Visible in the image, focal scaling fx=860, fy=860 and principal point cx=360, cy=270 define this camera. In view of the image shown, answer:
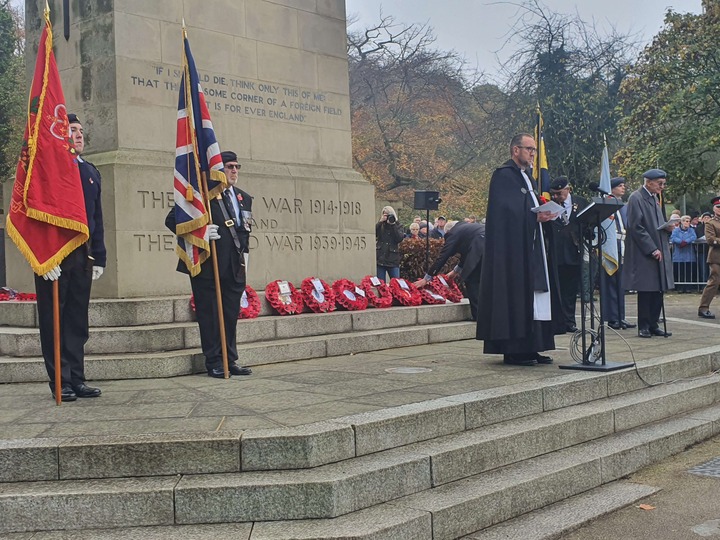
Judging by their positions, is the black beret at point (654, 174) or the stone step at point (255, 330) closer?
the stone step at point (255, 330)

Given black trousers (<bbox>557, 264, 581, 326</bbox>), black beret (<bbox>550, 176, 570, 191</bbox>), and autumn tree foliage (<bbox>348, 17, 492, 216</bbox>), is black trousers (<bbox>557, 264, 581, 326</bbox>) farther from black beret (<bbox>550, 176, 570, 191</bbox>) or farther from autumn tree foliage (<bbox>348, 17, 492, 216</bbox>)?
autumn tree foliage (<bbox>348, 17, 492, 216</bbox>)

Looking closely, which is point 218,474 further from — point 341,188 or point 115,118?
point 341,188

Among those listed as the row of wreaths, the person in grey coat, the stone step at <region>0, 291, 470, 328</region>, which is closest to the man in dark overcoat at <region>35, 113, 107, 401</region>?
the stone step at <region>0, 291, 470, 328</region>

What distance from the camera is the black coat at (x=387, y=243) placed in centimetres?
1404

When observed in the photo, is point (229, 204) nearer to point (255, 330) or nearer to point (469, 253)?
point (255, 330)

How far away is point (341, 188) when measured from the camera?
35.5 ft

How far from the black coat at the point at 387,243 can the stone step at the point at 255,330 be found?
3339mm

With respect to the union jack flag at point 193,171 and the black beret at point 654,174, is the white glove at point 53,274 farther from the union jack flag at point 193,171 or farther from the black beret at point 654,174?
the black beret at point 654,174

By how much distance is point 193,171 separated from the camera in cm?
728

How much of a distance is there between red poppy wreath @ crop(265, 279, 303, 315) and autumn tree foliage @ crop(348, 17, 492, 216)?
24.4 metres

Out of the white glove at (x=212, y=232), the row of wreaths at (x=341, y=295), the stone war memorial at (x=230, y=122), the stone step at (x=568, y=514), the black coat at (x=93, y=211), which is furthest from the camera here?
the row of wreaths at (x=341, y=295)

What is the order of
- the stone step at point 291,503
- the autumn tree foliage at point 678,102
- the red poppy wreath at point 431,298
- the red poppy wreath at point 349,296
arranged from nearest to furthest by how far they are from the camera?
the stone step at point 291,503, the red poppy wreath at point 349,296, the red poppy wreath at point 431,298, the autumn tree foliage at point 678,102

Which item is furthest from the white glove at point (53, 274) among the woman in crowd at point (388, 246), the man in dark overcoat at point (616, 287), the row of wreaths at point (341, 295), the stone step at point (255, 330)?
the woman in crowd at point (388, 246)

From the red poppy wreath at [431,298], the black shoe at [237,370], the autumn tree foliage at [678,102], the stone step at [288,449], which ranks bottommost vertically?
the stone step at [288,449]
